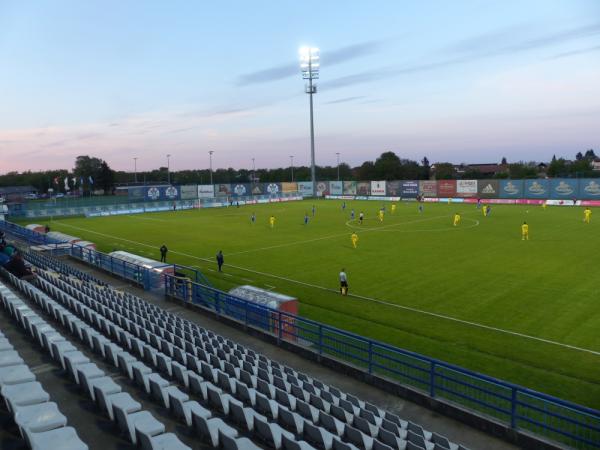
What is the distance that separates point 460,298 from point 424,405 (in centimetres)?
1184

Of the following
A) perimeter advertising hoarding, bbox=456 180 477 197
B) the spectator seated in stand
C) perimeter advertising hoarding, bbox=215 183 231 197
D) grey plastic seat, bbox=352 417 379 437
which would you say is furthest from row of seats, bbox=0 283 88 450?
perimeter advertising hoarding, bbox=215 183 231 197

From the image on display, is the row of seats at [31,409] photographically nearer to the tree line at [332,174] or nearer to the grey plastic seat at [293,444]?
the grey plastic seat at [293,444]

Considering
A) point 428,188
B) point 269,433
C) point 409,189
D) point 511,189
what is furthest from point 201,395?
point 409,189

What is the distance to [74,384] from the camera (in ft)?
29.8

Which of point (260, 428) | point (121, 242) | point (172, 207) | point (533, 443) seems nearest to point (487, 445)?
point (533, 443)

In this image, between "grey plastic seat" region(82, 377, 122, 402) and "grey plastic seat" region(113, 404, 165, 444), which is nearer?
"grey plastic seat" region(113, 404, 165, 444)

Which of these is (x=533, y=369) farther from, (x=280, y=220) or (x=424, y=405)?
(x=280, y=220)

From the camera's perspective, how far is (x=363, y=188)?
299 feet

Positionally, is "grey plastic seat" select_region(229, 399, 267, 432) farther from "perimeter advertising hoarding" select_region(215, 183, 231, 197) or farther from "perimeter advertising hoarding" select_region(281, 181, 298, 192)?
"perimeter advertising hoarding" select_region(281, 181, 298, 192)

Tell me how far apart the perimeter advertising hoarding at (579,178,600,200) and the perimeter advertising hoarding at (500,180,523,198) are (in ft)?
27.4

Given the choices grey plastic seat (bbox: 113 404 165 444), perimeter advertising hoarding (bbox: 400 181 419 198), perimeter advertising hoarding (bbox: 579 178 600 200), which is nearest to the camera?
grey plastic seat (bbox: 113 404 165 444)

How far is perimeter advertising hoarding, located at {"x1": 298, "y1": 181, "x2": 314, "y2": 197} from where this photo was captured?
98.2 metres

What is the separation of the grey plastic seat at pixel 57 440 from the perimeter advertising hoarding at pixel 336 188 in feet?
294

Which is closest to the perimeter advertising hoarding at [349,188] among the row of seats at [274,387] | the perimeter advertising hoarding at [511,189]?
the perimeter advertising hoarding at [511,189]
